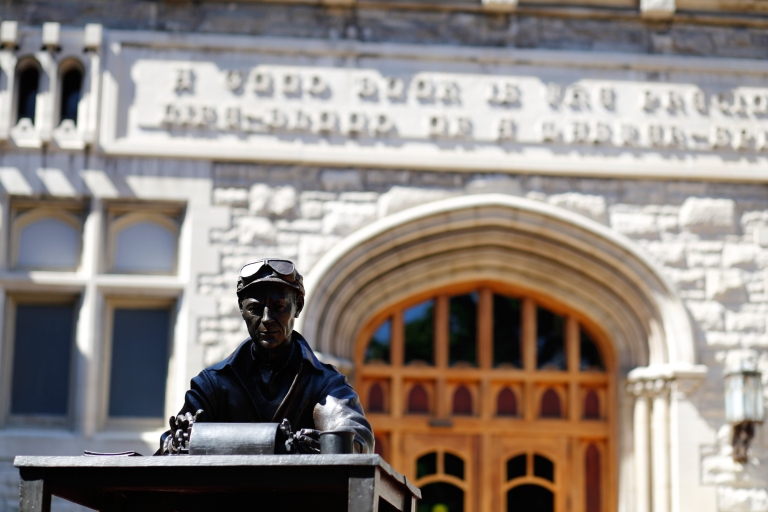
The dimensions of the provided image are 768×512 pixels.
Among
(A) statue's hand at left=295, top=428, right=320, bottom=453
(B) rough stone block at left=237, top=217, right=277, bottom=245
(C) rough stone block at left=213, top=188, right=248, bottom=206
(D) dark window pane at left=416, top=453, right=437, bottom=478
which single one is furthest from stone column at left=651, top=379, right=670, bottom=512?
(A) statue's hand at left=295, top=428, right=320, bottom=453

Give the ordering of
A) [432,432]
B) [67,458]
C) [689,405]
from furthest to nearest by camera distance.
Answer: [432,432] < [689,405] < [67,458]

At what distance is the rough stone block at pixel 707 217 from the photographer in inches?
326

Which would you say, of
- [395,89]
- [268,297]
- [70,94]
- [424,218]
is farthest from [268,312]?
[70,94]

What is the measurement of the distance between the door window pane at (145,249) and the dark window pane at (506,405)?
2366 millimetres

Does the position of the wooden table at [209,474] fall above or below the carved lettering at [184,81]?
below

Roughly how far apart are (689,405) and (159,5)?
4.32 metres

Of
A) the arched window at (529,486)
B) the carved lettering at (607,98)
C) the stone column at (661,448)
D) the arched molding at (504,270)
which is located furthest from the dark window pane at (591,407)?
the carved lettering at (607,98)

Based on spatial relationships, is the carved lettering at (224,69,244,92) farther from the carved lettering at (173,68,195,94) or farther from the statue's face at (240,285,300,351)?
the statue's face at (240,285,300,351)

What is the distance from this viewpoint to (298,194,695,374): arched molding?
26.5 ft

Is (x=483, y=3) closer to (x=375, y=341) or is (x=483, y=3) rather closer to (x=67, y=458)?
(x=375, y=341)

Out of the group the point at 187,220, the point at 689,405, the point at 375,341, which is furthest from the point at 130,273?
the point at 689,405

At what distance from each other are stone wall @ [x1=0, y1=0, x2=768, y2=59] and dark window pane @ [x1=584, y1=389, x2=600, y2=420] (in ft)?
7.76

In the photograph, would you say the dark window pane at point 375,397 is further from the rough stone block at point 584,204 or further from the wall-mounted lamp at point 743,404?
the wall-mounted lamp at point 743,404

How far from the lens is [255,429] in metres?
2.60
